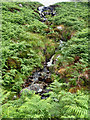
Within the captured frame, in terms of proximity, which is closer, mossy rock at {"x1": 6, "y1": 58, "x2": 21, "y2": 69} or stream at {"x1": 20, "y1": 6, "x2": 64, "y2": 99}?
stream at {"x1": 20, "y1": 6, "x2": 64, "y2": 99}

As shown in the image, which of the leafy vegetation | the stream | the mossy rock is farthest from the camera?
the mossy rock

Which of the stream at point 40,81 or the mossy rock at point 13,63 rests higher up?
the mossy rock at point 13,63

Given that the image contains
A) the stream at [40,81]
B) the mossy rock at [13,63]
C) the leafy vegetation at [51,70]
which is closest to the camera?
the leafy vegetation at [51,70]

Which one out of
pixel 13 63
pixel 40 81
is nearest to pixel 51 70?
pixel 40 81

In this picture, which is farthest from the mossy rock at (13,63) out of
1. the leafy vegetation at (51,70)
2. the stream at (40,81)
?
the stream at (40,81)

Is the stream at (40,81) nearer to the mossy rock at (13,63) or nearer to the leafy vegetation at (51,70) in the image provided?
the leafy vegetation at (51,70)

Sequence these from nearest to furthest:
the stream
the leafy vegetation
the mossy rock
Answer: the leafy vegetation
the stream
the mossy rock

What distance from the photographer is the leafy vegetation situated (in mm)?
2773

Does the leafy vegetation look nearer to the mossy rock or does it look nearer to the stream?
the mossy rock

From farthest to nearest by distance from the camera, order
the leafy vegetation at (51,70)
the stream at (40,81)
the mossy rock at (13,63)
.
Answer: the mossy rock at (13,63) < the stream at (40,81) < the leafy vegetation at (51,70)

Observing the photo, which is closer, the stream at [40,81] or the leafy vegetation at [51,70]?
the leafy vegetation at [51,70]

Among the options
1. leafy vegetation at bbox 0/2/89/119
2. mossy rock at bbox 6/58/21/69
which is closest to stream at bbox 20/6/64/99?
leafy vegetation at bbox 0/2/89/119

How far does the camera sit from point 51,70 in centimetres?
650

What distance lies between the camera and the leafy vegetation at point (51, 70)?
277 centimetres
